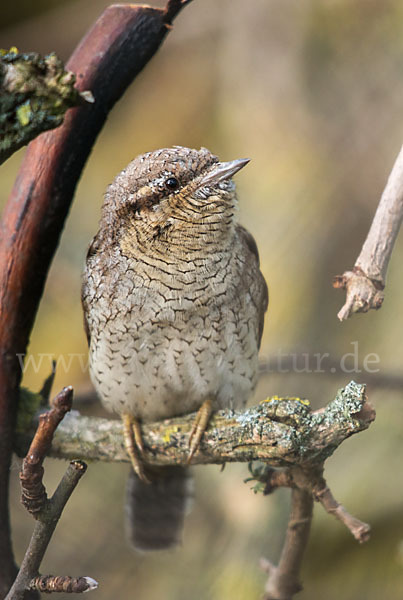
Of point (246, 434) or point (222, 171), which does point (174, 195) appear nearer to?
point (222, 171)

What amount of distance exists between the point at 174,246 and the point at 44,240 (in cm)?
23

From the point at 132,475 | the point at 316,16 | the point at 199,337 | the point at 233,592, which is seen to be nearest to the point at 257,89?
the point at 316,16

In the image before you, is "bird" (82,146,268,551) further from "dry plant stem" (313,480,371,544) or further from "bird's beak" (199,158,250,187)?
"dry plant stem" (313,480,371,544)

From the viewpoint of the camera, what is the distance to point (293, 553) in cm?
96

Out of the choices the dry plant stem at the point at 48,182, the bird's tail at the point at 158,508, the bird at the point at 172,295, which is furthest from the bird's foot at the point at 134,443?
the bird's tail at the point at 158,508

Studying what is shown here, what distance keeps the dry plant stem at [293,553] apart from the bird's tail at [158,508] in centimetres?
56

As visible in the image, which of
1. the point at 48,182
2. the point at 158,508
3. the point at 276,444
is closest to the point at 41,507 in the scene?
the point at 276,444

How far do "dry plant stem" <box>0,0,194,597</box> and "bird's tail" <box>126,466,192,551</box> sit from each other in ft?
1.71

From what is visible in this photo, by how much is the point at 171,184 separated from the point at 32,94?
0.86 ft

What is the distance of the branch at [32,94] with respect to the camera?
68 cm

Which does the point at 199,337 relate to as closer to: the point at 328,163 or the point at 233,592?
the point at 233,592

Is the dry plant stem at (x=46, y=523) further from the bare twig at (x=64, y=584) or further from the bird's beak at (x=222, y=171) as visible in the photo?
the bird's beak at (x=222, y=171)

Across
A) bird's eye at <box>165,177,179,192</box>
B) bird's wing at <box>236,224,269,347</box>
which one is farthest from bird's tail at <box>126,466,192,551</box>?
bird's eye at <box>165,177,179,192</box>

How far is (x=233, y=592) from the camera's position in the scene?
1.17 m
